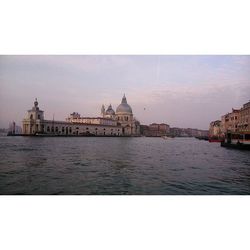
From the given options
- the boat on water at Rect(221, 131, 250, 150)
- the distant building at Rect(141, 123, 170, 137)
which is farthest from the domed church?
the boat on water at Rect(221, 131, 250, 150)

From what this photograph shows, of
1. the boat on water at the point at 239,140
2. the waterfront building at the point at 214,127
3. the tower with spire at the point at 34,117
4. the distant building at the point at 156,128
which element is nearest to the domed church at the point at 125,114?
the distant building at the point at 156,128

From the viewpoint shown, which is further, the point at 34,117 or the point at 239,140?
the point at 239,140

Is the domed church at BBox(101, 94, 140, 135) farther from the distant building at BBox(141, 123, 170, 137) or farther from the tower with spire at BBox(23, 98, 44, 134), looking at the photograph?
the tower with spire at BBox(23, 98, 44, 134)

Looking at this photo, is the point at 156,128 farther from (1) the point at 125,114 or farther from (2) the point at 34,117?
(2) the point at 34,117

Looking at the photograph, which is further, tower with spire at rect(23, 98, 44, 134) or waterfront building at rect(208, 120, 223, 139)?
waterfront building at rect(208, 120, 223, 139)

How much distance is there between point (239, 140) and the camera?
37.5 ft

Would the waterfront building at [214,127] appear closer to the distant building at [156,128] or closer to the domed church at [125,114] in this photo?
the distant building at [156,128]

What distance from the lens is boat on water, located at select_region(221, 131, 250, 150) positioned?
10797 mm

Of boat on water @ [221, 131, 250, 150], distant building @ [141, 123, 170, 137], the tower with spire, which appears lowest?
boat on water @ [221, 131, 250, 150]

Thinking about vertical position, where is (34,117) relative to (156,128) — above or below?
above

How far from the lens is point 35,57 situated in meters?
3.96

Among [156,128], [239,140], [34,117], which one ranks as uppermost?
[34,117]

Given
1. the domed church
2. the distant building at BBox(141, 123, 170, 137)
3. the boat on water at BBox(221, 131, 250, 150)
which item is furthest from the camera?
the boat on water at BBox(221, 131, 250, 150)

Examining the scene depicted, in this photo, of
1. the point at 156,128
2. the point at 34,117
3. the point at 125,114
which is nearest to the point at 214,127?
the point at 156,128
